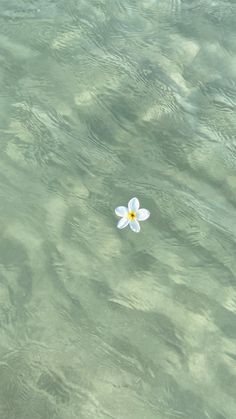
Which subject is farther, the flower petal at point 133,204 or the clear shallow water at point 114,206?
the flower petal at point 133,204

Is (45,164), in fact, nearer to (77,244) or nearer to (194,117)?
(77,244)

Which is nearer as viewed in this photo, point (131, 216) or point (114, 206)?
point (131, 216)

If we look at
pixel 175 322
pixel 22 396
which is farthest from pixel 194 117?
pixel 22 396

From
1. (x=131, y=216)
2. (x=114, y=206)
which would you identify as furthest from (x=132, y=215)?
(x=114, y=206)

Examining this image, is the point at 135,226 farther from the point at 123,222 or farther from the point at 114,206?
the point at 114,206

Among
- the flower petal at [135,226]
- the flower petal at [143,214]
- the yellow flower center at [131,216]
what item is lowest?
the flower petal at [135,226]

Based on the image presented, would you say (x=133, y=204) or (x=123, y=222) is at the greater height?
(x=133, y=204)
